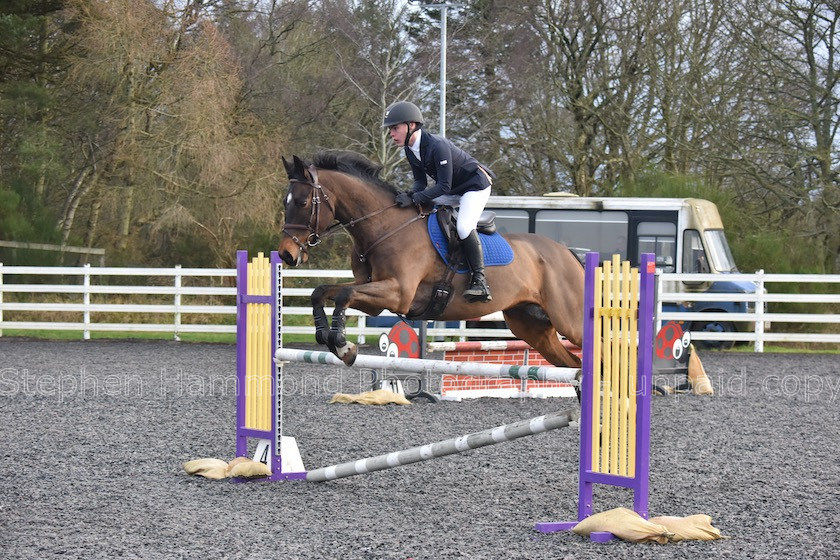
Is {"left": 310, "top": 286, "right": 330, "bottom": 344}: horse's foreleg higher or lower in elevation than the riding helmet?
lower

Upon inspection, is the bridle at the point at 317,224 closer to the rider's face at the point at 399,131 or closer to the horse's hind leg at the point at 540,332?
the rider's face at the point at 399,131

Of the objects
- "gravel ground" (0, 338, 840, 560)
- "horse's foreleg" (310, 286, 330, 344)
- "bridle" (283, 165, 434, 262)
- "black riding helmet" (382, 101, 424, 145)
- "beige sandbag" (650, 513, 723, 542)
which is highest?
"black riding helmet" (382, 101, 424, 145)

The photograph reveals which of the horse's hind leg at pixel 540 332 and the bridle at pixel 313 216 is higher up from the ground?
the bridle at pixel 313 216

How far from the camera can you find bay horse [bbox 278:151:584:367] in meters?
5.61

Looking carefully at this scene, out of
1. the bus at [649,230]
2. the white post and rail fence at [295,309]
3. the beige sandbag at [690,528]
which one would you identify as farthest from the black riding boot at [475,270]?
the bus at [649,230]

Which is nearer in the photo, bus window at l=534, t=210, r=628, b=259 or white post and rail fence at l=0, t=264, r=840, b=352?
Answer: white post and rail fence at l=0, t=264, r=840, b=352

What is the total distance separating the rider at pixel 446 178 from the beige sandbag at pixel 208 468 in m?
1.90

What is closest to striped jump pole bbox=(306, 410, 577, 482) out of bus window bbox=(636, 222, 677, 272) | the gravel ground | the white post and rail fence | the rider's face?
the gravel ground

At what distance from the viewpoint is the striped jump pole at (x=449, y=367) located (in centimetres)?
484

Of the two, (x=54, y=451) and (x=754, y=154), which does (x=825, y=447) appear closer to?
(x=54, y=451)

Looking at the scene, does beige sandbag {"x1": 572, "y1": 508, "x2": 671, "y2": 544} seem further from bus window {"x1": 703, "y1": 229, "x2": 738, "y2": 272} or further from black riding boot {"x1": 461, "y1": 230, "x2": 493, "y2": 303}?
bus window {"x1": 703, "y1": 229, "x2": 738, "y2": 272}

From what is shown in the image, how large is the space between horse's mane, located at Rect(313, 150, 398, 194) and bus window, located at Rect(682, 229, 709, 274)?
450 inches

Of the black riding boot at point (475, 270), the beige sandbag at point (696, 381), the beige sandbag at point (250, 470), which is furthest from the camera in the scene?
the beige sandbag at point (696, 381)

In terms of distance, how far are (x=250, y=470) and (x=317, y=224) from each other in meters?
1.57
